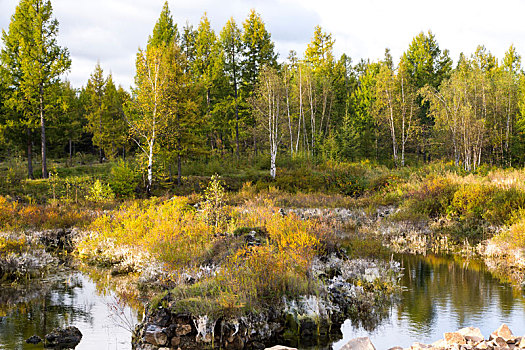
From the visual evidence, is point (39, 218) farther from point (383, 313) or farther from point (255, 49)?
point (255, 49)

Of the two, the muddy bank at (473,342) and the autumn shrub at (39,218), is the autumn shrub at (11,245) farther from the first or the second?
the muddy bank at (473,342)

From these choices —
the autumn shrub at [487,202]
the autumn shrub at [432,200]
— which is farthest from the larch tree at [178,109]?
the autumn shrub at [487,202]

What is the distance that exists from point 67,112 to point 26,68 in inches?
146

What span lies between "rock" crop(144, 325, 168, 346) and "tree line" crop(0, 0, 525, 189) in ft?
55.6

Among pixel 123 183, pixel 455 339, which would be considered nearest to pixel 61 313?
pixel 455 339

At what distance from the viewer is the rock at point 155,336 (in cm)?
630

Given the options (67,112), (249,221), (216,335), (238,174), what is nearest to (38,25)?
(67,112)

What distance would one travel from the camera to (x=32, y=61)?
1072 inches

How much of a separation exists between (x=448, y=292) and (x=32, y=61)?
91.1 ft

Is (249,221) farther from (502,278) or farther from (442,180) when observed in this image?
(442,180)

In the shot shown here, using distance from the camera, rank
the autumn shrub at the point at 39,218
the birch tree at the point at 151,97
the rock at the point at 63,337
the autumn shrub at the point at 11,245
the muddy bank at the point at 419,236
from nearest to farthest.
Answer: the rock at the point at 63,337 < the autumn shrub at the point at 11,245 < the muddy bank at the point at 419,236 < the autumn shrub at the point at 39,218 < the birch tree at the point at 151,97

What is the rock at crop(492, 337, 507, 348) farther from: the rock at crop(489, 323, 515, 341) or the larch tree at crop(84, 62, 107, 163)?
the larch tree at crop(84, 62, 107, 163)

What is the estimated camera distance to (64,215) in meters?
15.5

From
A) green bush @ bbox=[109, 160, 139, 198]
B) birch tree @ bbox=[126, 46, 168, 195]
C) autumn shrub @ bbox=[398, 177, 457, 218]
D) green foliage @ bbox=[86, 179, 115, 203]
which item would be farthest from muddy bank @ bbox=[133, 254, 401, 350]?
birch tree @ bbox=[126, 46, 168, 195]
